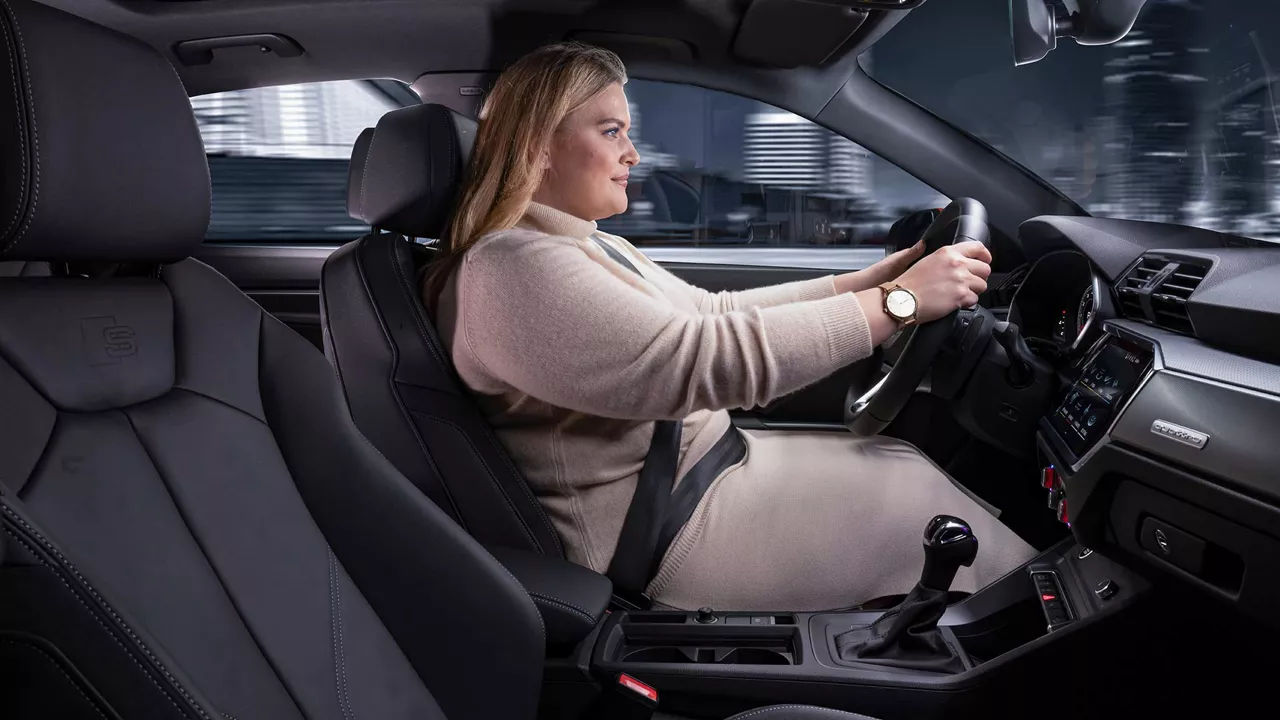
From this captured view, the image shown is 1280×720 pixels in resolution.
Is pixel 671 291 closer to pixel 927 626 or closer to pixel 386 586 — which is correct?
pixel 927 626

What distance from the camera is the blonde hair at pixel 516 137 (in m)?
1.53

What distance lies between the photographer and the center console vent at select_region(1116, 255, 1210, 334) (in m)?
1.33

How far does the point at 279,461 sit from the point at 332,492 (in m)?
0.07

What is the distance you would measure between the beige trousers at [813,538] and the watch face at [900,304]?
36cm

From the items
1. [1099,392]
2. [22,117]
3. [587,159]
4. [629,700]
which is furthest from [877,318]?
[22,117]

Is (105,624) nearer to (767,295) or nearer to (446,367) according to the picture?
(446,367)

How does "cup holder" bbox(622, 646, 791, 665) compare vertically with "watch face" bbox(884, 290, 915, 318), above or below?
below

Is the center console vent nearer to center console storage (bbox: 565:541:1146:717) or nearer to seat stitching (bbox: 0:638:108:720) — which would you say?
center console storage (bbox: 565:541:1146:717)

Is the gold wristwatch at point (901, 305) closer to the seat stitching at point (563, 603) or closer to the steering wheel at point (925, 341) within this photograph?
the steering wheel at point (925, 341)

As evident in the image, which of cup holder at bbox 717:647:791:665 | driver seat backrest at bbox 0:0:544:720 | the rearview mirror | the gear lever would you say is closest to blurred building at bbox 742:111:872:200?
the rearview mirror

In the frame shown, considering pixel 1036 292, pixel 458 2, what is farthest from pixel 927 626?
pixel 458 2

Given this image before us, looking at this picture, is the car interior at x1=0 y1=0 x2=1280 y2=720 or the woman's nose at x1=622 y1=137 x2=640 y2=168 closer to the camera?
the car interior at x1=0 y1=0 x2=1280 y2=720

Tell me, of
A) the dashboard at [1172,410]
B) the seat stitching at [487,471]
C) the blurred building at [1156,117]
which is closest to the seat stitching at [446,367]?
the seat stitching at [487,471]

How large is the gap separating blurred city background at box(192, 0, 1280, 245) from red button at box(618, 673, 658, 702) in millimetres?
1028
